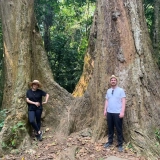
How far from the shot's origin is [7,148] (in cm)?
656

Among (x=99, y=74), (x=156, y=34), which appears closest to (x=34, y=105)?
(x=99, y=74)

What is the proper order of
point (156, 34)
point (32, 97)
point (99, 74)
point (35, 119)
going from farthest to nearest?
1. point (156, 34)
2. point (99, 74)
3. point (35, 119)
4. point (32, 97)

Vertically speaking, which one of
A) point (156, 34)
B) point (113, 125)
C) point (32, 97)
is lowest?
point (113, 125)

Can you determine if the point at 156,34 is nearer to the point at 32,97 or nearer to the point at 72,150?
the point at 32,97

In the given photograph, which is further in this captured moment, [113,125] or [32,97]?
[32,97]

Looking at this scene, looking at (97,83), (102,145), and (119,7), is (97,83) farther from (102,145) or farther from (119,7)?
(119,7)

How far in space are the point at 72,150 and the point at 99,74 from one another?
2.34m

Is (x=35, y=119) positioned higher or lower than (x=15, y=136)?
higher

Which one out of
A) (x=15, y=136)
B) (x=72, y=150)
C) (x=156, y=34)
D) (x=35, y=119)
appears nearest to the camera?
(x=72, y=150)

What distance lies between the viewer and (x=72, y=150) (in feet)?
21.0

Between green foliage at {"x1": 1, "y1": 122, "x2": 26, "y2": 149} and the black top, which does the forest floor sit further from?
the black top

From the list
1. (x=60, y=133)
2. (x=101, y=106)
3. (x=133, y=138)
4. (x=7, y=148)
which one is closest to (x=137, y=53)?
(x=101, y=106)

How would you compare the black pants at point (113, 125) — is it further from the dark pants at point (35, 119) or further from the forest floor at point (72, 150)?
the dark pants at point (35, 119)

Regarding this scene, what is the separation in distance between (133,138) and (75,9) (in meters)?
14.5
